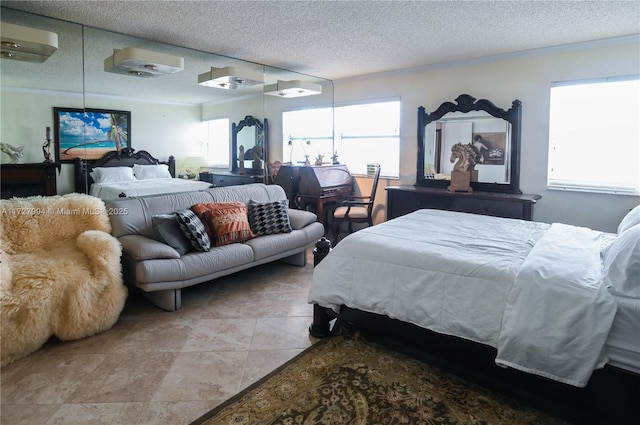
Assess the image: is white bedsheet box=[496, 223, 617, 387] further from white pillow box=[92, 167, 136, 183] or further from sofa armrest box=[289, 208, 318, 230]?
white pillow box=[92, 167, 136, 183]

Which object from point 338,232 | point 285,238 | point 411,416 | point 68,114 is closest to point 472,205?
point 338,232

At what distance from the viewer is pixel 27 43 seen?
3.12 meters

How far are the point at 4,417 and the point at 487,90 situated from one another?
517 cm

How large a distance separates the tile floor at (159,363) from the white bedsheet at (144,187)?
1011mm

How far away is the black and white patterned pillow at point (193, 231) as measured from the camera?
3250 mm

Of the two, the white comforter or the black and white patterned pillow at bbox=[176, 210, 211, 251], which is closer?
the white comforter

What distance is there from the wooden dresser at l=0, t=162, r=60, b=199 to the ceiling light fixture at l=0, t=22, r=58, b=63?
890 mm

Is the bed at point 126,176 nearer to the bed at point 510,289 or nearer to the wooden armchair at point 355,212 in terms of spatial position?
the wooden armchair at point 355,212

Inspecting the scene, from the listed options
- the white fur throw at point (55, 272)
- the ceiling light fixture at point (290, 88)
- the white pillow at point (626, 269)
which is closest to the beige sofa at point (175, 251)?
the white fur throw at point (55, 272)

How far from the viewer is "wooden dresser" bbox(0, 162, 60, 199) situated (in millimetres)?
3201

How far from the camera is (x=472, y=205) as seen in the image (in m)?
4.47

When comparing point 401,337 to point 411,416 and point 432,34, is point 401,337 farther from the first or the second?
point 432,34

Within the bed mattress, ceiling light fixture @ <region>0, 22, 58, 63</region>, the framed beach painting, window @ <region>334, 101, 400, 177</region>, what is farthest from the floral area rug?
window @ <region>334, 101, 400, 177</region>

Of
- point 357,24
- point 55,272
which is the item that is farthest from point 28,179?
point 357,24
